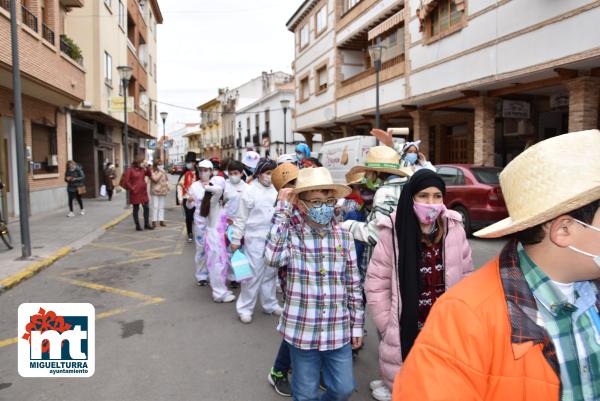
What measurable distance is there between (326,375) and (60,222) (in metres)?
12.2

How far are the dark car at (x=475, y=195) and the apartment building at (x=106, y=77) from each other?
13655mm

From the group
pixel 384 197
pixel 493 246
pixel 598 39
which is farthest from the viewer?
pixel 598 39

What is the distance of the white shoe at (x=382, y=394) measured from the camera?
11.0ft

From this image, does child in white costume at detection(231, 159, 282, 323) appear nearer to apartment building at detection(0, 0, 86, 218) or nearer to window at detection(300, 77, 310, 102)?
apartment building at detection(0, 0, 86, 218)

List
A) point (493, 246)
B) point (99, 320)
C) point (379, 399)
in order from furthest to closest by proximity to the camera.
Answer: point (493, 246), point (99, 320), point (379, 399)

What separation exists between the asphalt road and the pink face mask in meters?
1.48

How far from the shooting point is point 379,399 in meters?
3.37

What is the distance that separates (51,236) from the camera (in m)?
10.6

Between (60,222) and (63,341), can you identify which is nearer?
(63,341)

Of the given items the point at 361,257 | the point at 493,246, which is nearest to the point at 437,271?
the point at 361,257

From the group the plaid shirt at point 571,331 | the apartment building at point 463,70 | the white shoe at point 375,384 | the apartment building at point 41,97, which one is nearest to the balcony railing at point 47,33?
the apartment building at point 41,97

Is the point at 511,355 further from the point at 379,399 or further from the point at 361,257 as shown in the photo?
the point at 361,257

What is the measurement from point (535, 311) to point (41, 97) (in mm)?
16185

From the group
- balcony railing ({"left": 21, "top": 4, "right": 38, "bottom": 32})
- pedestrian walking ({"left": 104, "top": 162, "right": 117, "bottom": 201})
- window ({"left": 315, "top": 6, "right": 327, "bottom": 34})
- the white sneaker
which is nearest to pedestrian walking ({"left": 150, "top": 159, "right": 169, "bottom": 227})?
balcony railing ({"left": 21, "top": 4, "right": 38, "bottom": 32})
